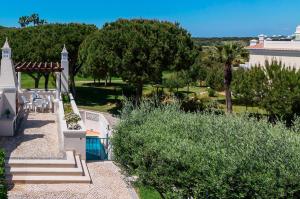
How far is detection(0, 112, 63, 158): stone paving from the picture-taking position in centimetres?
1847

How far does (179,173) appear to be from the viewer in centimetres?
1137

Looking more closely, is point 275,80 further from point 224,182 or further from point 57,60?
point 224,182

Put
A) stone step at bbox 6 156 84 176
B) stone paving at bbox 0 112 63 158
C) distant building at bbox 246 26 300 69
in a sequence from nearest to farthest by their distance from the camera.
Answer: stone step at bbox 6 156 84 176, stone paving at bbox 0 112 63 158, distant building at bbox 246 26 300 69

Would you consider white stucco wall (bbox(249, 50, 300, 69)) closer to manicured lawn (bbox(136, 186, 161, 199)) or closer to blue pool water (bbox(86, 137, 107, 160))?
blue pool water (bbox(86, 137, 107, 160))

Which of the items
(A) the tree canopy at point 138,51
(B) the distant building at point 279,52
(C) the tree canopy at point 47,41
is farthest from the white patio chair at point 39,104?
(B) the distant building at point 279,52

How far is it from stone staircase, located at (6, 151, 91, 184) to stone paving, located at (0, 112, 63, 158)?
70cm

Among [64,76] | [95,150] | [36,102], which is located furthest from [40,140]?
[64,76]

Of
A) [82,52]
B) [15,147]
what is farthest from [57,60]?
[15,147]

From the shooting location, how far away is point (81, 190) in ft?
52.7

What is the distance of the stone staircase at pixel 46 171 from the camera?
16562mm

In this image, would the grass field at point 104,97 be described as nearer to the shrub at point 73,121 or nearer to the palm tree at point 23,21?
the shrub at point 73,121

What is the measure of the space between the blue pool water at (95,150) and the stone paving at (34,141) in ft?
5.25

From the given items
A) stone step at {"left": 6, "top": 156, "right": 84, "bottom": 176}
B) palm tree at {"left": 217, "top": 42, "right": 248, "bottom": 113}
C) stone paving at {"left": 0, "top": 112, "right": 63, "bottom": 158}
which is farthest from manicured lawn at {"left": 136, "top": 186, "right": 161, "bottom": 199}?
palm tree at {"left": 217, "top": 42, "right": 248, "bottom": 113}

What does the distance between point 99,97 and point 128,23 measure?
14.8 m
